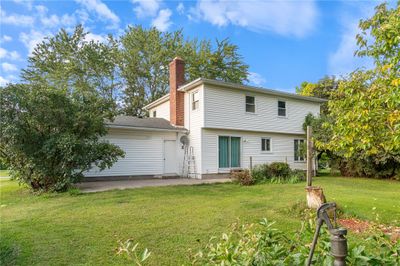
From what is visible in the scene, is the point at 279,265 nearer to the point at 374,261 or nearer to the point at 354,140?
the point at 374,261

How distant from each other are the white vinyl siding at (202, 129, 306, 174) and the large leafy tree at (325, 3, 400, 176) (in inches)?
389

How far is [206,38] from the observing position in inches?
1167

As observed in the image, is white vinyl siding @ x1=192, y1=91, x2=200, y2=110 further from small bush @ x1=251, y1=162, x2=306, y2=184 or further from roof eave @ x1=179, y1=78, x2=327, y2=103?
small bush @ x1=251, y1=162, x2=306, y2=184

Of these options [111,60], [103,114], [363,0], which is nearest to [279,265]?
[363,0]

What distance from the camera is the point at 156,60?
27.1 meters

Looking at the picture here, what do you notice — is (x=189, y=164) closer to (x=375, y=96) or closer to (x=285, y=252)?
(x=375, y=96)

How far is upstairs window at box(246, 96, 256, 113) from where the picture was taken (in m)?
16.0

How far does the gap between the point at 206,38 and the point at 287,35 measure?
22.5 meters

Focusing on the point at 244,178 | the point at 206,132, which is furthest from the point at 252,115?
the point at 244,178

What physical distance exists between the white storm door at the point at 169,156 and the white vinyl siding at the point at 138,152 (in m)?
0.19

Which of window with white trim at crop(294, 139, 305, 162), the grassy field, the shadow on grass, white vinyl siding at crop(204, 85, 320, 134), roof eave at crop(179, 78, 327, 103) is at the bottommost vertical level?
the shadow on grass

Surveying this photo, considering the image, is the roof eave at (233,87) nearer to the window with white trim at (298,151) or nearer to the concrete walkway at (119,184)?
the window with white trim at (298,151)

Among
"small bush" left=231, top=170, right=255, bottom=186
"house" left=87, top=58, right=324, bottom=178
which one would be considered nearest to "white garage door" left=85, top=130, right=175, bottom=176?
"house" left=87, top=58, right=324, bottom=178

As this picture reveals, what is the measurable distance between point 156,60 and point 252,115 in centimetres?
1456
